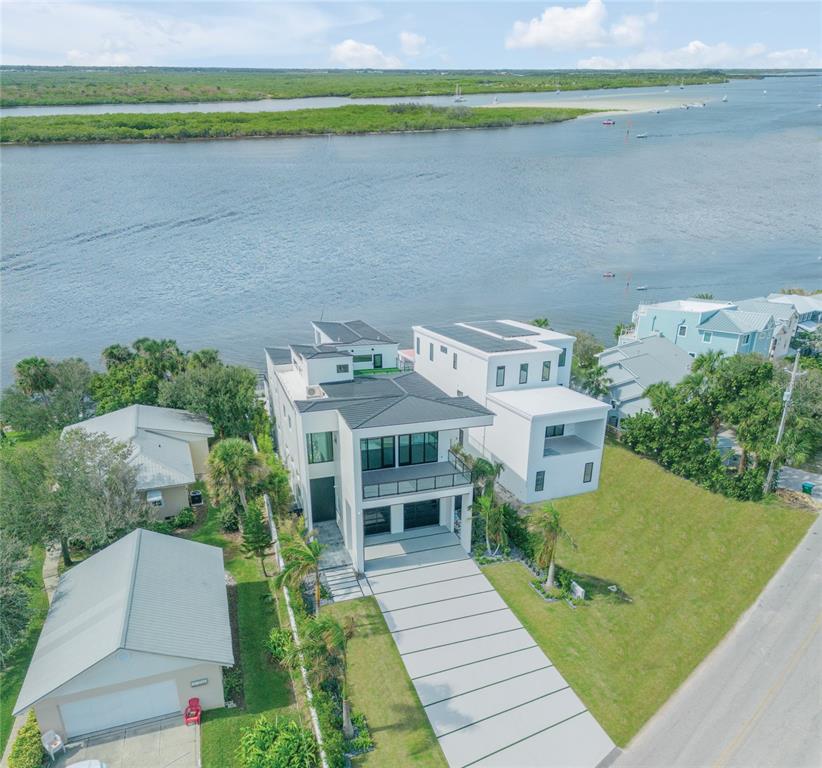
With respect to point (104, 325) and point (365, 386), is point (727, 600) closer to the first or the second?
point (365, 386)

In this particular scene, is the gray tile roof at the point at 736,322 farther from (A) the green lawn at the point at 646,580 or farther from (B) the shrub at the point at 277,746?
(B) the shrub at the point at 277,746

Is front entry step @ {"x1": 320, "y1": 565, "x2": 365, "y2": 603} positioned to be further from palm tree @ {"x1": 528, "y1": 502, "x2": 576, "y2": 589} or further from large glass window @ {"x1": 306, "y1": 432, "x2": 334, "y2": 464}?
palm tree @ {"x1": 528, "y1": 502, "x2": 576, "y2": 589}

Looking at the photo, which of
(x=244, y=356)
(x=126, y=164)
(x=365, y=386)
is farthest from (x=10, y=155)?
(x=365, y=386)

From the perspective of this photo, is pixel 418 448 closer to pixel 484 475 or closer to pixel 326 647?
pixel 484 475

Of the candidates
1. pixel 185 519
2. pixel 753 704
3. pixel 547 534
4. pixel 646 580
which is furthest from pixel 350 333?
pixel 753 704

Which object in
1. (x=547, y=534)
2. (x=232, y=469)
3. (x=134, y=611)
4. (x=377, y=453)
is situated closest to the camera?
(x=134, y=611)

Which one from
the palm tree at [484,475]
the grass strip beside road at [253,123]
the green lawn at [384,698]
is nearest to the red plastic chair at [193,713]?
the green lawn at [384,698]
